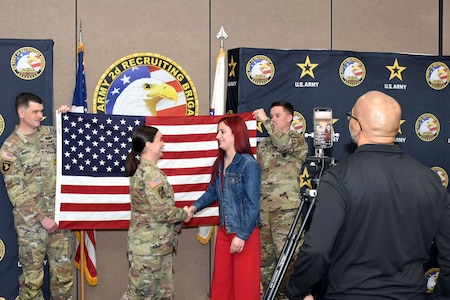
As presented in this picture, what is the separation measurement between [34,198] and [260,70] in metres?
2.11

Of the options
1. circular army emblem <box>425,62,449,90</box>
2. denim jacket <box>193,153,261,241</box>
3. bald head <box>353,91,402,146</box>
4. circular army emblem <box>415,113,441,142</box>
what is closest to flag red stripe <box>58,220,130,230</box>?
denim jacket <box>193,153,261,241</box>

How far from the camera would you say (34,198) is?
4031 mm

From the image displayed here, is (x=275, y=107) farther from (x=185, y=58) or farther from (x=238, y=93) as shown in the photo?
(x=185, y=58)

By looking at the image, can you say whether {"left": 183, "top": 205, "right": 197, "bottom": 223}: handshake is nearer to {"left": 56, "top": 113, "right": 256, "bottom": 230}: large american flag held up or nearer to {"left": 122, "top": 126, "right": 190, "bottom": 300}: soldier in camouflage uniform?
{"left": 122, "top": 126, "right": 190, "bottom": 300}: soldier in camouflage uniform

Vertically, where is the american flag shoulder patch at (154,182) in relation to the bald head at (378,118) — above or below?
below

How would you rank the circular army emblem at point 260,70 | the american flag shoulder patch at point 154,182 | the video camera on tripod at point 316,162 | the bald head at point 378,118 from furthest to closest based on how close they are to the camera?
the circular army emblem at point 260,70 < the american flag shoulder patch at point 154,182 < the video camera on tripod at point 316,162 < the bald head at point 378,118

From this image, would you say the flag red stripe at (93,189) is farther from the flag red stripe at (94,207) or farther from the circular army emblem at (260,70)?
the circular army emblem at (260,70)

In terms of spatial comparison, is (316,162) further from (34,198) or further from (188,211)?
(34,198)

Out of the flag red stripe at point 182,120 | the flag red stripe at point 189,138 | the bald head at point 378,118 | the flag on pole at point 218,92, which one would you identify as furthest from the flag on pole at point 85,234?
the bald head at point 378,118

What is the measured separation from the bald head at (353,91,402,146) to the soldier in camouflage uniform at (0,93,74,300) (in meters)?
2.67

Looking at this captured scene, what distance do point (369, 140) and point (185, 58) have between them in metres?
3.15

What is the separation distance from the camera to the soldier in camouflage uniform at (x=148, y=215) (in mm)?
3322

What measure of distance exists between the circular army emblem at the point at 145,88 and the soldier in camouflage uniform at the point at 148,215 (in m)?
1.27

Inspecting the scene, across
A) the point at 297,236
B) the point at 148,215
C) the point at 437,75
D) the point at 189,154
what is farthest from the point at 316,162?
the point at 437,75
